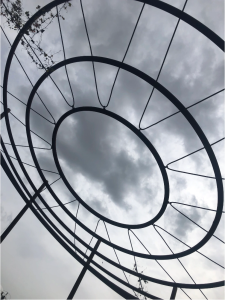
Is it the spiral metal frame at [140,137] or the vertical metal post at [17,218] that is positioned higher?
the spiral metal frame at [140,137]

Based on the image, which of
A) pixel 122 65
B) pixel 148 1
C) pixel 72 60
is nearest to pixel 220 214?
pixel 122 65

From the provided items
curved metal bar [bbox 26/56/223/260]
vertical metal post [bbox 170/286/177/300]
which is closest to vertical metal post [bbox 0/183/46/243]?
curved metal bar [bbox 26/56/223/260]

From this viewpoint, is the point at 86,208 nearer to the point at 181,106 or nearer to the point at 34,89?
the point at 34,89

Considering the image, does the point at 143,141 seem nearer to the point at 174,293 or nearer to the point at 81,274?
the point at 174,293

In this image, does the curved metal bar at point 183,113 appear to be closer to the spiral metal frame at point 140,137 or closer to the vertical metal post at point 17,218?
the spiral metal frame at point 140,137

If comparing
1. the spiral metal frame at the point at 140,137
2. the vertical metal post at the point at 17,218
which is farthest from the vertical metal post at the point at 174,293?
the vertical metal post at the point at 17,218

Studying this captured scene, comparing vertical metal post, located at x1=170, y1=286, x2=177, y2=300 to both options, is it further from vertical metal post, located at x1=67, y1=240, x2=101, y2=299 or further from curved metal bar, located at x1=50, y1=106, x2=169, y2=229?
vertical metal post, located at x1=67, y1=240, x2=101, y2=299

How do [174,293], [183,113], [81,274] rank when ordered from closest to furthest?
[183,113] < [174,293] < [81,274]

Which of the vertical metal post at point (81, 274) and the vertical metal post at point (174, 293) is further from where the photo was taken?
the vertical metal post at point (81, 274)

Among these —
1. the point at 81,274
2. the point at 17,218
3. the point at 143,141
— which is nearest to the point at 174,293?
the point at 81,274

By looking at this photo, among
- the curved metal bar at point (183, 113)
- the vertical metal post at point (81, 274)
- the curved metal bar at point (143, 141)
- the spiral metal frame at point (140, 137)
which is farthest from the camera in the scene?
the vertical metal post at point (81, 274)

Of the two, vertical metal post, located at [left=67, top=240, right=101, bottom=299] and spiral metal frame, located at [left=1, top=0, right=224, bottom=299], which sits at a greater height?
spiral metal frame, located at [left=1, top=0, right=224, bottom=299]

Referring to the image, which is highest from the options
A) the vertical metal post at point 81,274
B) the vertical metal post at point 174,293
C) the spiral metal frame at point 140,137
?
the spiral metal frame at point 140,137

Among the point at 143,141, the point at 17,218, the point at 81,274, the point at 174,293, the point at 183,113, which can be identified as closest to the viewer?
the point at 183,113
